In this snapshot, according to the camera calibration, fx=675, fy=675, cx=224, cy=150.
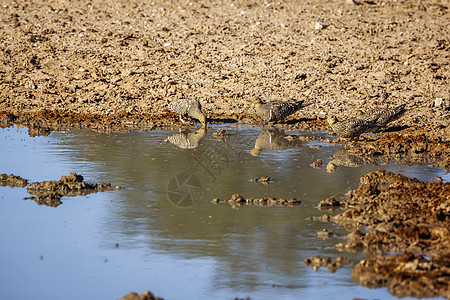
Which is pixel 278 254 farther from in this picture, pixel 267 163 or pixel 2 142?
pixel 2 142

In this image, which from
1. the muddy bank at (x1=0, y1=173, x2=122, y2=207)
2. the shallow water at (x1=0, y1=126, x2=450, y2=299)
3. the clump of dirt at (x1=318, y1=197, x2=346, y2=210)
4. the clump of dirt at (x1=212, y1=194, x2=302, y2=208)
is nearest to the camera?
the shallow water at (x1=0, y1=126, x2=450, y2=299)

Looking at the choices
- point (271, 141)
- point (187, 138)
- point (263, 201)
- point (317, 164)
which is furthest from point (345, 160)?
point (187, 138)

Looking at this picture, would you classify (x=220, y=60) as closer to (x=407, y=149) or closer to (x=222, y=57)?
(x=222, y=57)

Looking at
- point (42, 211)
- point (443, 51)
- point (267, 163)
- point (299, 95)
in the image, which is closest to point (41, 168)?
point (42, 211)

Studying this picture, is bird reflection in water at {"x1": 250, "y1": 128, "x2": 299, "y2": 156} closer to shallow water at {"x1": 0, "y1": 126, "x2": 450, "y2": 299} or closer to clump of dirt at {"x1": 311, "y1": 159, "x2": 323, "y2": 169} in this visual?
shallow water at {"x1": 0, "y1": 126, "x2": 450, "y2": 299}

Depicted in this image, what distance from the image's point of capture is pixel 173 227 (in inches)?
309

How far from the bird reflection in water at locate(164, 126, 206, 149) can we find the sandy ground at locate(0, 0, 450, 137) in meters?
1.59

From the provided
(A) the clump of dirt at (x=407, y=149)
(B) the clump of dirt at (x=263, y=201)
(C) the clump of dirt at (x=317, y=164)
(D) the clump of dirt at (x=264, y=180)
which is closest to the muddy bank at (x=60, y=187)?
(B) the clump of dirt at (x=263, y=201)

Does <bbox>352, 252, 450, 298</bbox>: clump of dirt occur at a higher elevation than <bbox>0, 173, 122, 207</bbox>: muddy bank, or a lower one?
lower

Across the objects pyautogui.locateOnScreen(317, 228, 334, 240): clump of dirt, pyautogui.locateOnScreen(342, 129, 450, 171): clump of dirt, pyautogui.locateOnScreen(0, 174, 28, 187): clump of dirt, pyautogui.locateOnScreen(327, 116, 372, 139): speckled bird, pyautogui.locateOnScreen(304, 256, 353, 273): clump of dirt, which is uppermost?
pyautogui.locateOnScreen(327, 116, 372, 139): speckled bird

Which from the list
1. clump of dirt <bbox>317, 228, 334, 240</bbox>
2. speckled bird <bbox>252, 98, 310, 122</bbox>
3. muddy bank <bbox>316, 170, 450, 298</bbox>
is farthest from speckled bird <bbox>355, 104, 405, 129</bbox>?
clump of dirt <bbox>317, 228, 334, 240</bbox>

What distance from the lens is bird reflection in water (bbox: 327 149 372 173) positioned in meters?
11.2

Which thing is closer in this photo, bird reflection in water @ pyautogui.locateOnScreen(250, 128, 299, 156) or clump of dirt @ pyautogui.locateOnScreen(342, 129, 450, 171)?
clump of dirt @ pyautogui.locateOnScreen(342, 129, 450, 171)

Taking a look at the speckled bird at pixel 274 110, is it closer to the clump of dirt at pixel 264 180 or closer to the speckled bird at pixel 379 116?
the speckled bird at pixel 379 116
